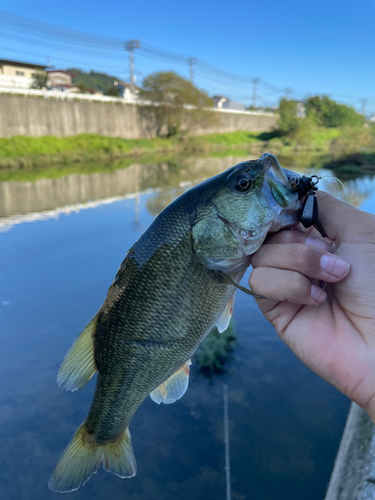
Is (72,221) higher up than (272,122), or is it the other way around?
(272,122)

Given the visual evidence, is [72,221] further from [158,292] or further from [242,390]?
[158,292]

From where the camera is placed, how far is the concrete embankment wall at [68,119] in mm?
25734

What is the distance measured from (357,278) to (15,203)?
14.1 meters

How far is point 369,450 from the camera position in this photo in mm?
3232

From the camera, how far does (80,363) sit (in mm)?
2098

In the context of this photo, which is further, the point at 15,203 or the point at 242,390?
the point at 15,203

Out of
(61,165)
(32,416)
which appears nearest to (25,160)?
(61,165)

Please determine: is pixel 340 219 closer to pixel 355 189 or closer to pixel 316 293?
pixel 316 293

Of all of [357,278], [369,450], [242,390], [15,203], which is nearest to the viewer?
[357,278]

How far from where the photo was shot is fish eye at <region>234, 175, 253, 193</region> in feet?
5.87

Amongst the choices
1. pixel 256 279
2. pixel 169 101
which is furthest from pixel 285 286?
pixel 169 101

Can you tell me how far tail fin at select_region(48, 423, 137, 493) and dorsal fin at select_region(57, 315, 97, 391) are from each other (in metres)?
0.36

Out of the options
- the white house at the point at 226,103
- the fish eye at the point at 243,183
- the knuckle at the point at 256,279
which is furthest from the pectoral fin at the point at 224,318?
the white house at the point at 226,103

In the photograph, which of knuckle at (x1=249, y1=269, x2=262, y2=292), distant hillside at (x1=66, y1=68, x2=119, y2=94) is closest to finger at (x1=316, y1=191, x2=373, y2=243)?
knuckle at (x1=249, y1=269, x2=262, y2=292)
